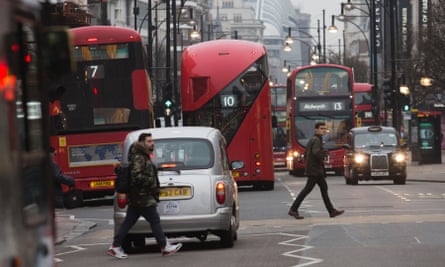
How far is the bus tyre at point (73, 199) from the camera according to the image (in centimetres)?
2993

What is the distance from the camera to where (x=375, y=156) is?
42656mm

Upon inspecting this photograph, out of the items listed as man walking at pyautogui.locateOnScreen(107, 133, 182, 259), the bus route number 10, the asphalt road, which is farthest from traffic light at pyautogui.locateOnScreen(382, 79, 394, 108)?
man walking at pyautogui.locateOnScreen(107, 133, 182, 259)

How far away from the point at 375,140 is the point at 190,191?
2670cm

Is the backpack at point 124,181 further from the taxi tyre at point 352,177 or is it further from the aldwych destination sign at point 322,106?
the aldwych destination sign at point 322,106

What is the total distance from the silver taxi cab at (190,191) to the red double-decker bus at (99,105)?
42.6 ft

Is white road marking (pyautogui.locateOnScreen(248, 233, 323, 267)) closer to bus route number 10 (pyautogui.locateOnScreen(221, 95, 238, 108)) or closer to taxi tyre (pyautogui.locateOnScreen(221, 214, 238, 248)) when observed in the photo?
taxi tyre (pyautogui.locateOnScreen(221, 214, 238, 248))

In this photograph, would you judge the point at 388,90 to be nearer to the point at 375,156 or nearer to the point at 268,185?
the point at 375,156

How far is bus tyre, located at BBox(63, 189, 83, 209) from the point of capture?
29934 millimetres

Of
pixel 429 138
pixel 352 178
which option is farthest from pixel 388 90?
pixel 352 178

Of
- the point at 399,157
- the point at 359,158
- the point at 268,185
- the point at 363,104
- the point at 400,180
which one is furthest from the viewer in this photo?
the point at 363,104

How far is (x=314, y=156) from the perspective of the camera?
24.2 metres

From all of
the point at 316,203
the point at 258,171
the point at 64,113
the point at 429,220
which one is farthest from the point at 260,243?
the point at 258,171

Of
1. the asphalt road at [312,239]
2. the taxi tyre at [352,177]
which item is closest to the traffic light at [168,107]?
the taxi tyre at [352,177]

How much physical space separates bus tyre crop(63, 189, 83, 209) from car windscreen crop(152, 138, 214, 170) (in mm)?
11462
